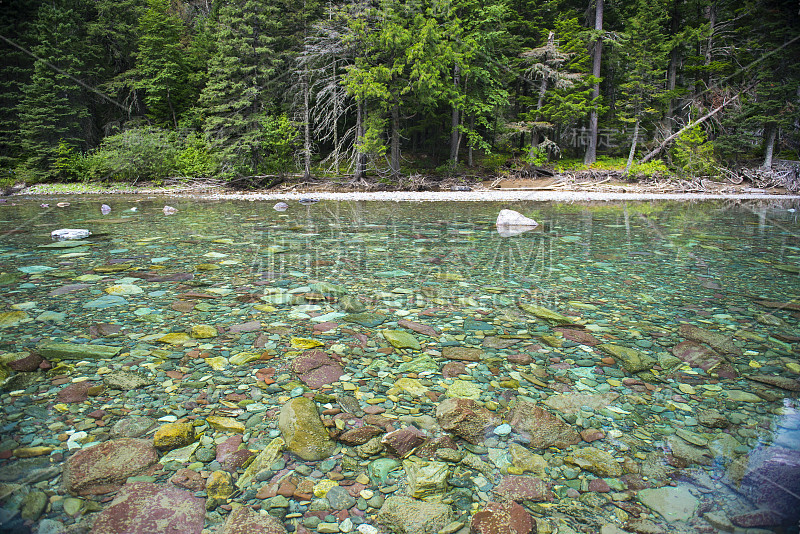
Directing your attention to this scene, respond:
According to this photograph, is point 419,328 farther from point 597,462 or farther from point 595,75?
point 595,75

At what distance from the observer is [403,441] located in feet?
6.19

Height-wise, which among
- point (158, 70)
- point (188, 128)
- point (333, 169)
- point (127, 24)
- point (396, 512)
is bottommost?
point (396, 512)

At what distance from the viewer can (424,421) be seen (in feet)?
6.77

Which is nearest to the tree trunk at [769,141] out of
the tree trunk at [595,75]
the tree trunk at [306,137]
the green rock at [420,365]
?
the tree trunk at [595,75]

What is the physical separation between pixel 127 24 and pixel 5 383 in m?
34.5

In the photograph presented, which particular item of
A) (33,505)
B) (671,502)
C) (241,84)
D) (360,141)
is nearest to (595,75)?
(360,141)

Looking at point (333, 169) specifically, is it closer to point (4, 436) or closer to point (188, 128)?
point (188, 128)

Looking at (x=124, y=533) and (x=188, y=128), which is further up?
(x=188, y=128)

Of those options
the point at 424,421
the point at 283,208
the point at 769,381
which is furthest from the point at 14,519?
the point at 283,208

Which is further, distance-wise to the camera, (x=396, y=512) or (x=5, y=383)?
(x=5, y=383)

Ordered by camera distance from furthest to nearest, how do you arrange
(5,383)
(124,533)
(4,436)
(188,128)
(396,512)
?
1. (188,128)
2. (5,383)
3. (4,436)
4. (396,512)
5. (124,533)

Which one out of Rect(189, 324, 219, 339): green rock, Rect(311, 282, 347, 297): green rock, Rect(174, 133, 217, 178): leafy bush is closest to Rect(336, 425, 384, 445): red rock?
Rect(189, 324, 219, 339): green rock

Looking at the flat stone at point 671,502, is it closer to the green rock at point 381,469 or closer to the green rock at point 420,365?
the green rock at point 381,469

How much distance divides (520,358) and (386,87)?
52.5 feet
